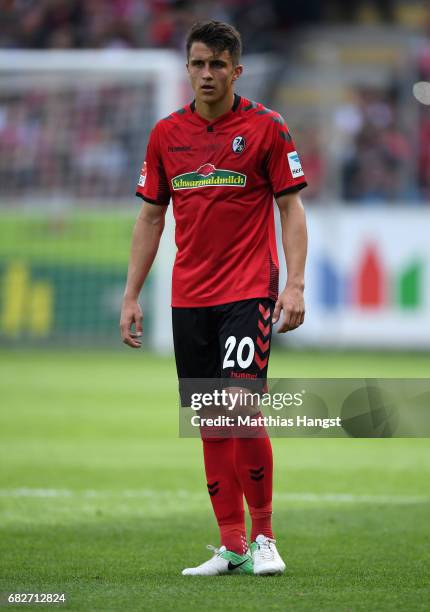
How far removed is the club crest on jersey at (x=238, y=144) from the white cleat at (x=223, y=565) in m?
1.67

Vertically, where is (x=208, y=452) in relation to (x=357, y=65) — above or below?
below

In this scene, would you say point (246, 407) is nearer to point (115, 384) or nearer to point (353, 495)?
point (353, 495)

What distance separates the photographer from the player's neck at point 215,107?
568cm

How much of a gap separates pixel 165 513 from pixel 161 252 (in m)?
10.5

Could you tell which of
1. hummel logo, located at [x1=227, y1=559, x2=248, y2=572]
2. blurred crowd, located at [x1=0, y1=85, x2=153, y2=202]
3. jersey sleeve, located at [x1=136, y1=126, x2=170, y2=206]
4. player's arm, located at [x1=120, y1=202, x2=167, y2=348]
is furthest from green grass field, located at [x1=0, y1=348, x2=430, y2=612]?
blurred crowd, located at [x1=0, y1=85, x2=153, y2=202]

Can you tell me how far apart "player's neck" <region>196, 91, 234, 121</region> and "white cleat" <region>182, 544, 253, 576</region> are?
5.98 feet

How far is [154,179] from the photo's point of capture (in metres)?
5.89

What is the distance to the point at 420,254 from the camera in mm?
17875

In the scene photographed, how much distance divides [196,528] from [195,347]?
5.09 ft

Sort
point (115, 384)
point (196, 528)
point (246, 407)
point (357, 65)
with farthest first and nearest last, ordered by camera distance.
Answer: point (357, 65)
point (115, 384)
point (196, 528)
point (246, 407)

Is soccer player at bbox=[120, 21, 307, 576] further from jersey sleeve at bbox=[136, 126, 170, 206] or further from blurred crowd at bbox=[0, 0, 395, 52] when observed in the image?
blurred crowd at bbox=[0, 0, 395, 52]

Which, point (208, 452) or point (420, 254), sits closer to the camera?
point (208, 452)

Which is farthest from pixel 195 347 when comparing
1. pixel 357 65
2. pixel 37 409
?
pixel 357 65

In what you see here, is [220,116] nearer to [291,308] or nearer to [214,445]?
[291,308]
